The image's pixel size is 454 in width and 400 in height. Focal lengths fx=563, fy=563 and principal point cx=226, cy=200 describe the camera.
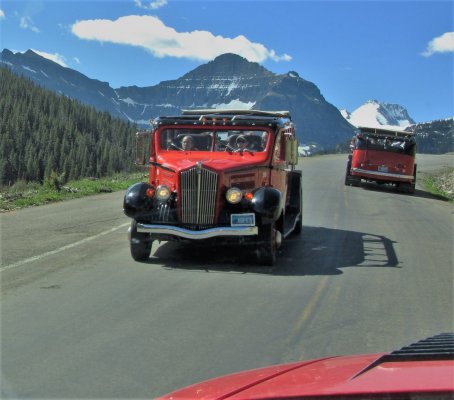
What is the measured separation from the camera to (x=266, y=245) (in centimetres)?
834

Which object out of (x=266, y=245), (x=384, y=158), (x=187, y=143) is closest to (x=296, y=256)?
(x=266, y=245)

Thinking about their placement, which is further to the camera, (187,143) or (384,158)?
(384,158)

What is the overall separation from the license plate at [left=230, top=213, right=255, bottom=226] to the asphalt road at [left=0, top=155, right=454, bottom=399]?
690mm

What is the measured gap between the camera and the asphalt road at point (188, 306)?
4.38 meters

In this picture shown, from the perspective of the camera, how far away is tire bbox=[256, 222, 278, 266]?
833 centimetres

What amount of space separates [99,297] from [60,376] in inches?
90.3

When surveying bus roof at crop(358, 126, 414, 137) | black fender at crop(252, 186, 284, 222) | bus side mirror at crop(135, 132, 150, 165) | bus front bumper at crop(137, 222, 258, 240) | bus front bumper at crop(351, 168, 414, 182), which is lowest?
bus front bumper at crop(137, 222, 258, 240)

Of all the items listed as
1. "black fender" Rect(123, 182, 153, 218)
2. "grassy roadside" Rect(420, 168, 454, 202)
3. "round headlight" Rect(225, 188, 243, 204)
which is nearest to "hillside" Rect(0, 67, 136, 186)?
"grassy roadside" Rect(420, 168, 454, 202)

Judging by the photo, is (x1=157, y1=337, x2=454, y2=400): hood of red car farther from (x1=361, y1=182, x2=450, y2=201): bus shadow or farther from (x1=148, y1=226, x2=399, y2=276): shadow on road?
(x1=361, y1=182, x2=450, y2=201): bus shadow

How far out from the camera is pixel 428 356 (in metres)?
2.25

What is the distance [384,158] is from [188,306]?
1968cm

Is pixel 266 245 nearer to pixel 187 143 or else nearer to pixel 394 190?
pixel 187 143

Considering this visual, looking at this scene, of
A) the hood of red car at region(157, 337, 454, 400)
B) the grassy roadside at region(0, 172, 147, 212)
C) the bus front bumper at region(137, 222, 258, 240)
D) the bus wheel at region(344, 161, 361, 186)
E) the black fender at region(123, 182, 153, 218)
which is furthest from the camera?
the bus wheel at region(344, 161, 361, 186)

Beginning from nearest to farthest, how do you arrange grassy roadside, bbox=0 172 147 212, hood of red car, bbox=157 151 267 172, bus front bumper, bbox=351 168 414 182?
hood of red car, bbox=157 151 267 172 → grassy roadside, bbox=0 172 147 212 → bus front bumper, bbox=351 168 414 182
